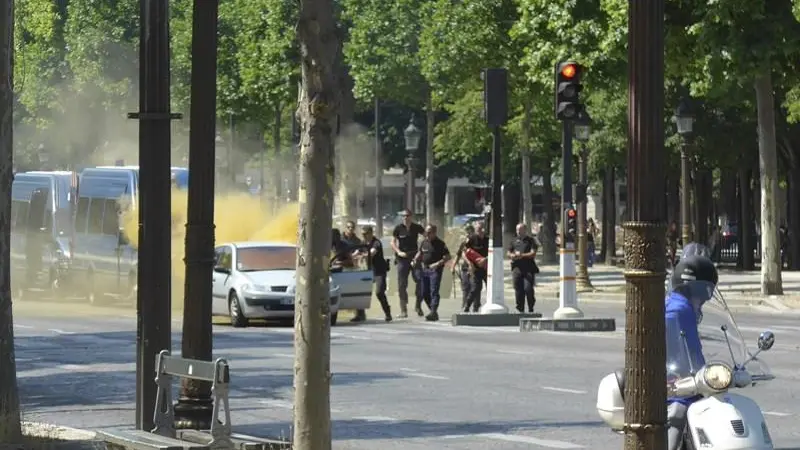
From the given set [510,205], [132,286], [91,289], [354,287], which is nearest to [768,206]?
[354,287]

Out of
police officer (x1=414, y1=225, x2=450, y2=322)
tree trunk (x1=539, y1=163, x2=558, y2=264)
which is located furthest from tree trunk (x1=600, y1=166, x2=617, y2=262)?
police officer (x1=414, y1=225, x2=450, y2=322)

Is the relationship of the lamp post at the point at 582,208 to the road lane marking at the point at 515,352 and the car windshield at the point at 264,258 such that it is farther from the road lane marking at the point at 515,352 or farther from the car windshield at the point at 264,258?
the road lane marking at the point at 515,352

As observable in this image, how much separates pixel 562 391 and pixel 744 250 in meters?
35.8

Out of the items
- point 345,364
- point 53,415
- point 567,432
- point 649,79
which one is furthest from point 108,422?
point 649,79

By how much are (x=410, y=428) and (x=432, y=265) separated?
16.3 m

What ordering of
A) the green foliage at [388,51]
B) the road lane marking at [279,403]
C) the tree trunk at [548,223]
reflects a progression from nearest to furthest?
the road lane marking at [279,403] < the green foliage at [388,51] < the tree trunk at [548,223]

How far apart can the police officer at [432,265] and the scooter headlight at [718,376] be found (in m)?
22.5

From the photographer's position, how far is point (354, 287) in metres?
32.3

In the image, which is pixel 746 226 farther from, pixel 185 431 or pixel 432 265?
pixel 185 431

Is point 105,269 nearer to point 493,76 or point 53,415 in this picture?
point 493,76

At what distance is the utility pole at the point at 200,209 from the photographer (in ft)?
40.5

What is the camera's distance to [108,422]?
52.7 feet

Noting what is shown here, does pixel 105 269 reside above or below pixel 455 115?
below

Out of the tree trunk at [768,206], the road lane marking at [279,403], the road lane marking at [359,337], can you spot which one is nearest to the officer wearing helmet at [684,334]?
the road lane marking at [279,403]
